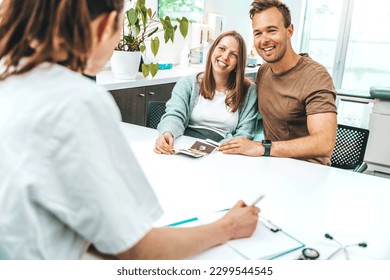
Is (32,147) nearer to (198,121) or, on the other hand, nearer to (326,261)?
(326,261)

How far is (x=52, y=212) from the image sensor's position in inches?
21.4

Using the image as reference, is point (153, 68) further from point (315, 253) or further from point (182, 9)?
point (315, 253)

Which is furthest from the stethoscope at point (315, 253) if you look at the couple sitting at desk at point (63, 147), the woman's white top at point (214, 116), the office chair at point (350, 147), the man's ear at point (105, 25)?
the woman's white top at point (214, 116)

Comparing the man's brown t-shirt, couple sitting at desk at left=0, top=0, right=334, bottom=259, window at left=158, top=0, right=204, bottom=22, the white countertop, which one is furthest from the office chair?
window at left=158, top=0, right=204, bottom=22

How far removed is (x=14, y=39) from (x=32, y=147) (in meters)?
0.25

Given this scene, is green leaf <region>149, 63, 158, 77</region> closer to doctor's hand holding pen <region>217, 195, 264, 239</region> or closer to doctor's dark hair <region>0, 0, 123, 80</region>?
doctor's hand holding pen <region>217, 195, 264, 239</region>

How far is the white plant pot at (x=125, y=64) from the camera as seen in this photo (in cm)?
242

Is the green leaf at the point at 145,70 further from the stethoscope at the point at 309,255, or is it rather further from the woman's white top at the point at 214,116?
the stethoscope at the point at 309,255

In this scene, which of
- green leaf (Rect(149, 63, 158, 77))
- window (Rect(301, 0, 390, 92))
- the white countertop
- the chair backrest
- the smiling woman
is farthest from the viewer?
window (Rect(301, 0, 390, 92))

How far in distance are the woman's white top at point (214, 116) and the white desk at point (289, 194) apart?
0.50m

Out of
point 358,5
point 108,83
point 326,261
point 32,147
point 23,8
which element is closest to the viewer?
point 32,147

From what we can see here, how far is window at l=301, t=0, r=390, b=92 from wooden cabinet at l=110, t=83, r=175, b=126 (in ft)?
10.2

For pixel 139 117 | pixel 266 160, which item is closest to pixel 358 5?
pixel 139 117

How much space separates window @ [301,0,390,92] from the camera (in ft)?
15.4
